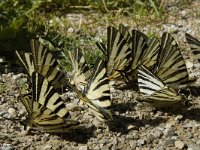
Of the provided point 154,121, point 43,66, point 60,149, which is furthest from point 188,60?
point 60,149

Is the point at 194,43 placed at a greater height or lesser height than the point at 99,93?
greater

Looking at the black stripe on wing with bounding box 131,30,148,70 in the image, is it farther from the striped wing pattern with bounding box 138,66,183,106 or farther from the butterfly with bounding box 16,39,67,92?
the butterfly with bounding box 16,39,67,92

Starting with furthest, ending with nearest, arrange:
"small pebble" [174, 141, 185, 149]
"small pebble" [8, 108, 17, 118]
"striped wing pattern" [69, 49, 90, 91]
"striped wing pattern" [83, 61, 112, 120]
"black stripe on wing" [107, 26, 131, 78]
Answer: "black stripe on wing" [107, 26, 131, 78], "striped wing pattern" [69, 49, 90, 91], "small pebble" [8, 108, 17, 118], "striped wing pattern" [83, 61, 112, 120], "small pebble" [174, 141, 185, 149]

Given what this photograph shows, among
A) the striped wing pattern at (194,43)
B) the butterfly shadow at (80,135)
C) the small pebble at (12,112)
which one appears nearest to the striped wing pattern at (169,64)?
the striped wing pattern at (194,43)

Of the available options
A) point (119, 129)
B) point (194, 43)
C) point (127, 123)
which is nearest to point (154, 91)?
point (127, 123)

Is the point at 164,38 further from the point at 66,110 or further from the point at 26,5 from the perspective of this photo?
the point at 26,5

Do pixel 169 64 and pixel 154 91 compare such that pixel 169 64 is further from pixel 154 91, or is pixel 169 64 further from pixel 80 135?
pixel 80 135

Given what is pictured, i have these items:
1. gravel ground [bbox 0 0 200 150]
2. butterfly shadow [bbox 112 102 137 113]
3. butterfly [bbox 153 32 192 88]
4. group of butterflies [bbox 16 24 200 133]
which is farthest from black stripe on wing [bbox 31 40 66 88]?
butterfly [bbox 153 32 192 88]
